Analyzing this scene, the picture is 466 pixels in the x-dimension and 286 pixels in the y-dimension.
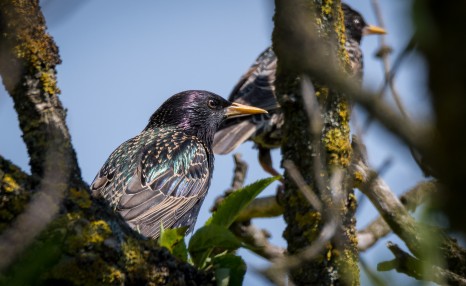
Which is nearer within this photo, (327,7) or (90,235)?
(90,235)

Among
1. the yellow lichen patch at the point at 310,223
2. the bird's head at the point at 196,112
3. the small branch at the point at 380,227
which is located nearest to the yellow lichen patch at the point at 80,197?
the yellow lichen patch at the point at 310,223

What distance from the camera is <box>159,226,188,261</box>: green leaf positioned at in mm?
3047

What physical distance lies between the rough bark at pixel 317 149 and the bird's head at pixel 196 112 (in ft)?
8.83

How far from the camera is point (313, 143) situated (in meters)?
3.28

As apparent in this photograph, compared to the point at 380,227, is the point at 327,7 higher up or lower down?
higher up

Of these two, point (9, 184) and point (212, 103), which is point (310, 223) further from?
point (212, 103)

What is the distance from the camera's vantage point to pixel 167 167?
5.58 metres

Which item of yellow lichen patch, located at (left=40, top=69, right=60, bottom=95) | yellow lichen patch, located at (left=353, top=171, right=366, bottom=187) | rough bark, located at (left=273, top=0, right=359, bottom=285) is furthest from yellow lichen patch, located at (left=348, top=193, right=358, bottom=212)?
yellow lichen patch, located at (left=40, top=69, right=60, bottom=95)

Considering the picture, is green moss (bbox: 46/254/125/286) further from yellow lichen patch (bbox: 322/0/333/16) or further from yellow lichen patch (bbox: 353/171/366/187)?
yellow lichen patch (bbox: 353/171/366/187)

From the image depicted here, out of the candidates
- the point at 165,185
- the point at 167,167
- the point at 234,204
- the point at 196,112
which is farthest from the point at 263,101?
the point at 234,204

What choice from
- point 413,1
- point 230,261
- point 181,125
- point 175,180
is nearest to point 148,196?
point 175,180

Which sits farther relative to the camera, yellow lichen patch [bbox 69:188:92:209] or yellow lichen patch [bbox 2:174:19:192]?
yellow lichen patch [bbox 69:188:92:209]

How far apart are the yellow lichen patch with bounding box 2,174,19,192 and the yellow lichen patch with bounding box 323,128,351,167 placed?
60.0 inches

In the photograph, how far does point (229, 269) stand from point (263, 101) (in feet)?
18.8
